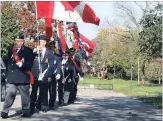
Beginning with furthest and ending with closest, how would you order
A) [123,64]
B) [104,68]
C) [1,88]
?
[104,68] → [123,64] → [1,88]

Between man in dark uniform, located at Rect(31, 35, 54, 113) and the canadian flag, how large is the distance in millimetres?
2551

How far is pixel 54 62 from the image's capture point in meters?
13.1

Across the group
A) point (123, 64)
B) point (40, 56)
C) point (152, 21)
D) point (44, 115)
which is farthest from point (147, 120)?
point (123, 64)

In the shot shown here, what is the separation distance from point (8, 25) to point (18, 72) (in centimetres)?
2018


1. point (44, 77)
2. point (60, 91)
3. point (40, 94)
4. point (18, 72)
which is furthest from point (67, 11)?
point (60, 91)

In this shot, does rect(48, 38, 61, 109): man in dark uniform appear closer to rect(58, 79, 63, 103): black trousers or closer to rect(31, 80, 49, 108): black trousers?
rect(31, 80, 49, 108): black trousers

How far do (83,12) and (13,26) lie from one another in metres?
22.1

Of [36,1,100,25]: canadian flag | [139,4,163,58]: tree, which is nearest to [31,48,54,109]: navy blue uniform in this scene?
[36,1,100,25]: canadian flag

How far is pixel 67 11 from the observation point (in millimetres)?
9773

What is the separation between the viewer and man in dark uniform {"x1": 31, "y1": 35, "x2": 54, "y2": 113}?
12.3m

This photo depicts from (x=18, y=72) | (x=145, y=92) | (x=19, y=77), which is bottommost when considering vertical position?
(x=145, y=92)

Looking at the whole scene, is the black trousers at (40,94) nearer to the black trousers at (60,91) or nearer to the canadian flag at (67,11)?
the black trousers at (60,91)

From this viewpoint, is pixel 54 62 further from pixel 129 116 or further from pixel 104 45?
pixel 104 45

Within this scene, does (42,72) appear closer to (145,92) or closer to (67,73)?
(67,73)
